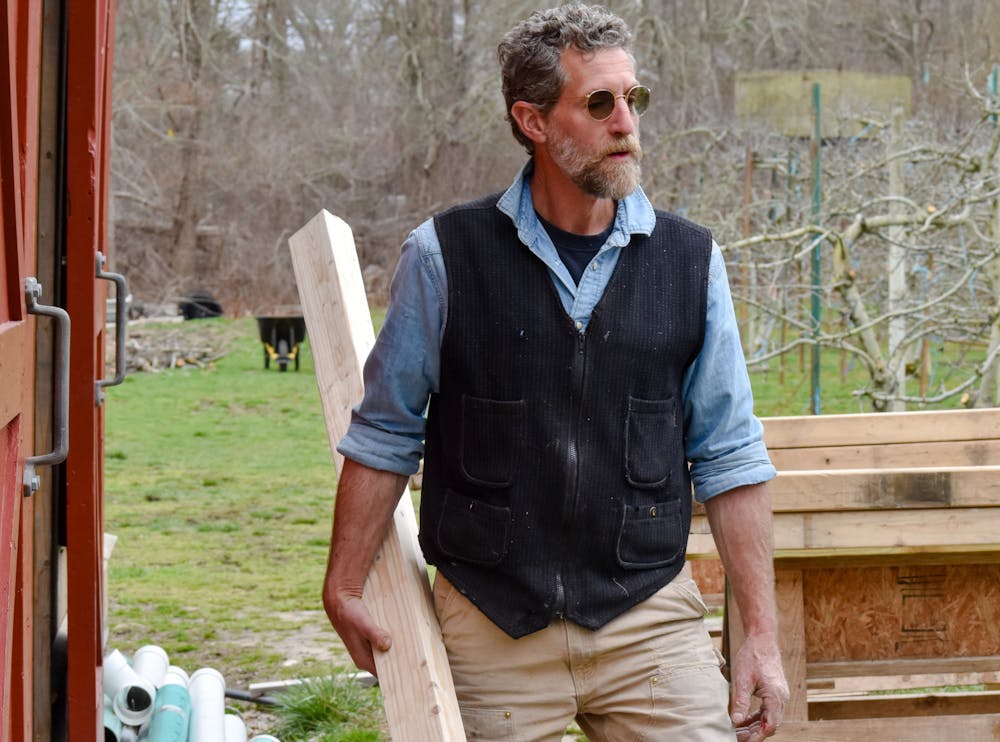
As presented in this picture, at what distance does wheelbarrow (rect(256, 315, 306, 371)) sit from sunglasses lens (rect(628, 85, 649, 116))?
632 inches

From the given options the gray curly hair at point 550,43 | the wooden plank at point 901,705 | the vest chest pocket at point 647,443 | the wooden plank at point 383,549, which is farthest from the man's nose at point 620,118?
the wooden plank at point 901,705

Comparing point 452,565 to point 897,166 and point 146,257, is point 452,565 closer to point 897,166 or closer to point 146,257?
point 897,166

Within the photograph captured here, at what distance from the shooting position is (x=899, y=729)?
3762mm

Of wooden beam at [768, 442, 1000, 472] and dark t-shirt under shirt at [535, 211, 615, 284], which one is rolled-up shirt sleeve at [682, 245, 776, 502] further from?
wooden beam at [768, 442, 1000, 472]

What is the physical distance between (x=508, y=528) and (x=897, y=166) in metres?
8.90

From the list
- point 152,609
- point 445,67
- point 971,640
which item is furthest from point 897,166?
point 445,67

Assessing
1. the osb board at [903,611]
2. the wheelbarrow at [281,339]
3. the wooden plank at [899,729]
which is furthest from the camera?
the wheelbarrow at [281,339]

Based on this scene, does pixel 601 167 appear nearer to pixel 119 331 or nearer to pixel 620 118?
pixel 620 118

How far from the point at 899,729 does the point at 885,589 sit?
14.6 inches

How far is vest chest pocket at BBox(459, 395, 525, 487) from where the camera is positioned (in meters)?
2.66

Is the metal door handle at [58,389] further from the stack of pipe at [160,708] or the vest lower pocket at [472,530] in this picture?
the stack of pipe at [160,708]

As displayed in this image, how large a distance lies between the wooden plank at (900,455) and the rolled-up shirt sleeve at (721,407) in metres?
1.89

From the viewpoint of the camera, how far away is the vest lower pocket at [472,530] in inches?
105

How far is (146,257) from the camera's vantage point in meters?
25.8
